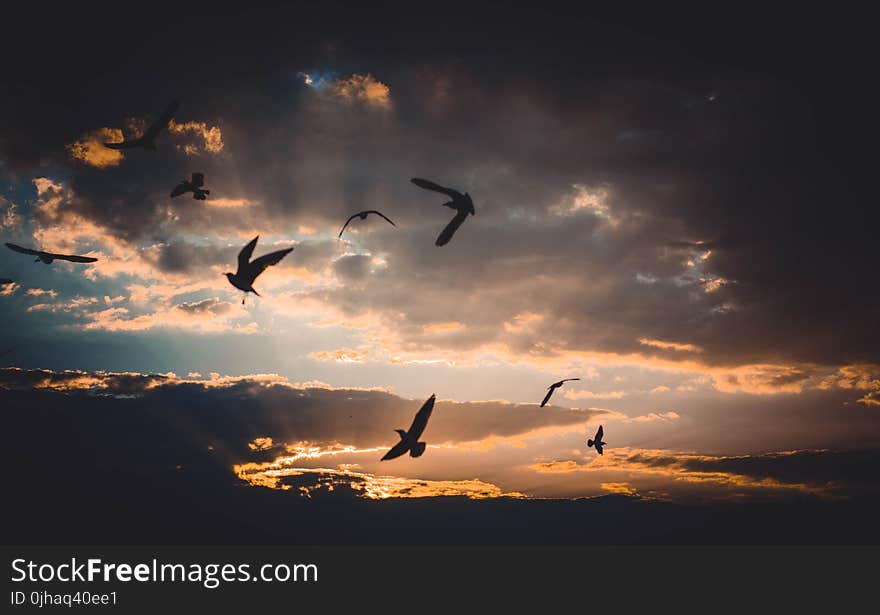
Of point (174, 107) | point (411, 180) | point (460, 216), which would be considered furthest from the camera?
point (174, 107)

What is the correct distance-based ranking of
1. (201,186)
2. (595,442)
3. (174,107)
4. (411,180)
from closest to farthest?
(411,180), (174,107), (201,186), (595,442)

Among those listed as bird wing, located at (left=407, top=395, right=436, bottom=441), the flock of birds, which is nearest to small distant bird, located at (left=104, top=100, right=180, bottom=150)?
the flock of birds

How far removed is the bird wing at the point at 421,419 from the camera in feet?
65.3

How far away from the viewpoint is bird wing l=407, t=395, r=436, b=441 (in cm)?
1991

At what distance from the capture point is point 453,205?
18500 millimetres

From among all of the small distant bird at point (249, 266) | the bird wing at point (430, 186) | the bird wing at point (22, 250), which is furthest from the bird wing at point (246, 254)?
the bird wing at point (22, 250)

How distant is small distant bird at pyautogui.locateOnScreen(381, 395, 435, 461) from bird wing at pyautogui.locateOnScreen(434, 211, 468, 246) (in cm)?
582

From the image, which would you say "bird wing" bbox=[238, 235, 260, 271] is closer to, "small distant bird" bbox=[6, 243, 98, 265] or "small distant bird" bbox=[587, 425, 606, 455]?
"small distant bird" bbox=[6, 243, 98, 265]

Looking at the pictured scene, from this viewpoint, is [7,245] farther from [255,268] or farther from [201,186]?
[255,268]

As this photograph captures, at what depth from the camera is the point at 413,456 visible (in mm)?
19594

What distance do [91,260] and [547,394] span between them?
77.2 ft

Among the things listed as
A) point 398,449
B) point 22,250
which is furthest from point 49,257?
point 398,449

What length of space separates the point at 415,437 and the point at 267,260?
28.7 feet

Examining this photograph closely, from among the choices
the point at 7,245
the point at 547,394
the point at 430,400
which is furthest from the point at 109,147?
the point at 547,394
